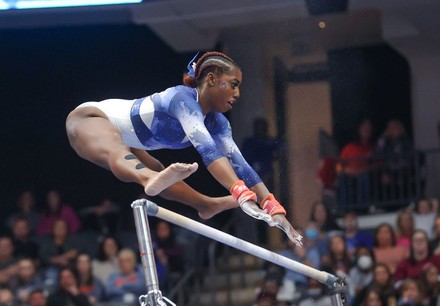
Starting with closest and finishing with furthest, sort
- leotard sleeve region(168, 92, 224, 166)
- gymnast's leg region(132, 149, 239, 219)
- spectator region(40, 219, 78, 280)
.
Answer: leotard sleeve region(168, 92, 224, 166), gymnast's leg region(132, 149, 239, 219), spectator region(40, 219, 78, 280)

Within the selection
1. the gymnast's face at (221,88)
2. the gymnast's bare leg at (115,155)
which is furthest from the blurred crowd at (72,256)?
the gymnast's face at (221,88)

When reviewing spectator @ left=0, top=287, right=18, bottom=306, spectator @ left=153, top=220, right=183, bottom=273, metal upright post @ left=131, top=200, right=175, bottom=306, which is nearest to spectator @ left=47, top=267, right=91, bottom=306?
spectator @ left=0, top=287, right=18, bottom=306

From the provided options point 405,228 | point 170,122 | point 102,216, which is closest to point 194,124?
point 170,122

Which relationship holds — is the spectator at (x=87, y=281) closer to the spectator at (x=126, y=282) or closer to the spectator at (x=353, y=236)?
the spectator at (x=126, y=282)

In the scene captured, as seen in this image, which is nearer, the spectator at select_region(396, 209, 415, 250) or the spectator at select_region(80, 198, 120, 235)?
the spectator at select_region(396, 209, 415, 250)

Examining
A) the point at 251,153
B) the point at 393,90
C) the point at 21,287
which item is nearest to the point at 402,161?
the point at 393,90

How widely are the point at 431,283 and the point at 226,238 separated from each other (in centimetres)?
409

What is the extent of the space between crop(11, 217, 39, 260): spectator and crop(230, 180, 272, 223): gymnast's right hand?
208 inches

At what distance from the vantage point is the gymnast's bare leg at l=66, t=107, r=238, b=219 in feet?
24.4

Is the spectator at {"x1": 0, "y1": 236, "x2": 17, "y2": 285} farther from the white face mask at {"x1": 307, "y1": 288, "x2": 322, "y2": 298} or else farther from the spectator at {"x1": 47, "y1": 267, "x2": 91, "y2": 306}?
the white face mask at {"x1": 307, "y1": 288, "x2": 322, "y2": 298}

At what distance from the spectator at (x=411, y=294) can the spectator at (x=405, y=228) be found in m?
0.74

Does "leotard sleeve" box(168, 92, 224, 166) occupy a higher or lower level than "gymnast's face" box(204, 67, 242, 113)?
lower

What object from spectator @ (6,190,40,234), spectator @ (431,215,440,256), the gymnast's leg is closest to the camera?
the gymnast's leg

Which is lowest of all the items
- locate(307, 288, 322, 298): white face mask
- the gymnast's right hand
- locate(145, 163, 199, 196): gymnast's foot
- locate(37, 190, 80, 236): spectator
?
the gymnast's right hand
